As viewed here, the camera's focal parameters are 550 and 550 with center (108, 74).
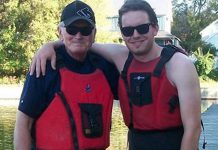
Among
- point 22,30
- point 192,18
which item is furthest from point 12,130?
→ point 192,18

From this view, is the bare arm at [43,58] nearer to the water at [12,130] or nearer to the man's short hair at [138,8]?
the man's short hair at [138,8]

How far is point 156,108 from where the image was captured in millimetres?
3125

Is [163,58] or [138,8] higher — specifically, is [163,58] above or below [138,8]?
below

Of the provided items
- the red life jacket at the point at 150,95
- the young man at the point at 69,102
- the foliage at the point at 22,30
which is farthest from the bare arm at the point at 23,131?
the foliage at the point at 22,30

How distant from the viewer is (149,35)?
3189mm

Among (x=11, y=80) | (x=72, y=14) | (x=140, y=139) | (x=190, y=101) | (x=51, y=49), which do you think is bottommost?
(x=11, y=80)

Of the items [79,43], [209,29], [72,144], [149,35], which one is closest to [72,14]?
[79,43]

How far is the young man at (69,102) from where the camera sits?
2.99 meters

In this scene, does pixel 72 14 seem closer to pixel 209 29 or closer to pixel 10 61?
Answer: pixel 10 61

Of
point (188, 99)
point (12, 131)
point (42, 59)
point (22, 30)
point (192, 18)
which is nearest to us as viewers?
point (188, 99)

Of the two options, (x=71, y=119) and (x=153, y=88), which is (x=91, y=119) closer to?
(x=71, y=119)

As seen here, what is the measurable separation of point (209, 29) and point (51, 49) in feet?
195

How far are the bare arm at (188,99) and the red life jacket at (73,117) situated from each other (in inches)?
17.3

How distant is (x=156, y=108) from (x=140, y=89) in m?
0.15
